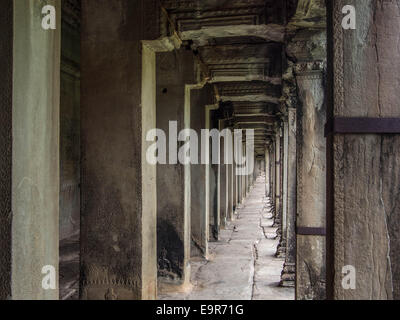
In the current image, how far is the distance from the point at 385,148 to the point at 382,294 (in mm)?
937

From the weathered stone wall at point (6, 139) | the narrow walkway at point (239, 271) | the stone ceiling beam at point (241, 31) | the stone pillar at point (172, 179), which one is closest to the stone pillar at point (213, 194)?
the narrow walkway at point (239, 271)

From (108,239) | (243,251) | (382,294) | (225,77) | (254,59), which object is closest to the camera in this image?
(382,294)

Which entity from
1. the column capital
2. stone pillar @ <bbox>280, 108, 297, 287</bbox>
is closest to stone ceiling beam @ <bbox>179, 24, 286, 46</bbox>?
the column capital

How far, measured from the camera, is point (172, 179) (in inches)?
284

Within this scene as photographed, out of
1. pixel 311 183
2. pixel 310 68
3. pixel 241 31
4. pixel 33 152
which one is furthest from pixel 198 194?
pixel 33 152

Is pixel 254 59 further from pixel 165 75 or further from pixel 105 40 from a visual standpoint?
pixel 105 40

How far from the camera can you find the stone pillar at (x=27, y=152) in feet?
7.39

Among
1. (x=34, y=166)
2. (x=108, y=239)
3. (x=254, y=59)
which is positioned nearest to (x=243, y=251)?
(x=254, y=59)

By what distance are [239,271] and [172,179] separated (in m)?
2.64

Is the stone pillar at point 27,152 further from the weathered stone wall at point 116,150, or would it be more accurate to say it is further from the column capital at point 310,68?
the column capital at point 310,68

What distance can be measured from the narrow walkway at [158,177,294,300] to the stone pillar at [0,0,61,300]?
452 centimetres

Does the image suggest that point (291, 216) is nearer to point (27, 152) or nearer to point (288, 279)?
point (288, 279)

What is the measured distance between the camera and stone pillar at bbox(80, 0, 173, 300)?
4.74 metres

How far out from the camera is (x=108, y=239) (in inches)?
191
